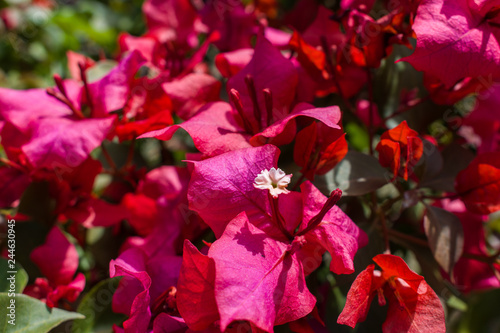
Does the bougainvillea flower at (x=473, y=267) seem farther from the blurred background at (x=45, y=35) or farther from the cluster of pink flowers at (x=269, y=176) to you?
the blurred background at (x=45, y=35)

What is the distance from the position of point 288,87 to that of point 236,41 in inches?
11.7

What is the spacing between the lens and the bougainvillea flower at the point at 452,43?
437mm

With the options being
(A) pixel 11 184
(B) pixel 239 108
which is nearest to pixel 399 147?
(B) pixel 239 108

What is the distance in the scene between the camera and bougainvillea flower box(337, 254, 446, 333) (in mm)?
420

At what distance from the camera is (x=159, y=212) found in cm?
59

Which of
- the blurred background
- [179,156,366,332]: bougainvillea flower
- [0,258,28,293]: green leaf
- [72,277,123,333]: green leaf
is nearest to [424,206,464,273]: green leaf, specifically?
[179,156,366,332]: bougainvillea flower

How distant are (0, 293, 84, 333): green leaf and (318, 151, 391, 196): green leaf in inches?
13.3

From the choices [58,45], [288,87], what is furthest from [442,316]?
[58,45]

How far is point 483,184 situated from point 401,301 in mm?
187

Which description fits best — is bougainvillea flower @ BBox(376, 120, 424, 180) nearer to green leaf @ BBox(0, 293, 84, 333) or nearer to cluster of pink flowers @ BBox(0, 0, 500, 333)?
cluster of pink flowers @ BBox(0, 0, 500, 333)

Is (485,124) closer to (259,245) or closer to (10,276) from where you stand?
(259,245)

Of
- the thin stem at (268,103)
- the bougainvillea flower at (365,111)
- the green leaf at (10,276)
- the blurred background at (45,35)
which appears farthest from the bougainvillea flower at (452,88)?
the blurred background at (45,35)

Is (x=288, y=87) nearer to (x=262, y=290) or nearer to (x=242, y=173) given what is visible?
(x=242, y=173)

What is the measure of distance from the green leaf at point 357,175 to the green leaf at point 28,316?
0.34 m
